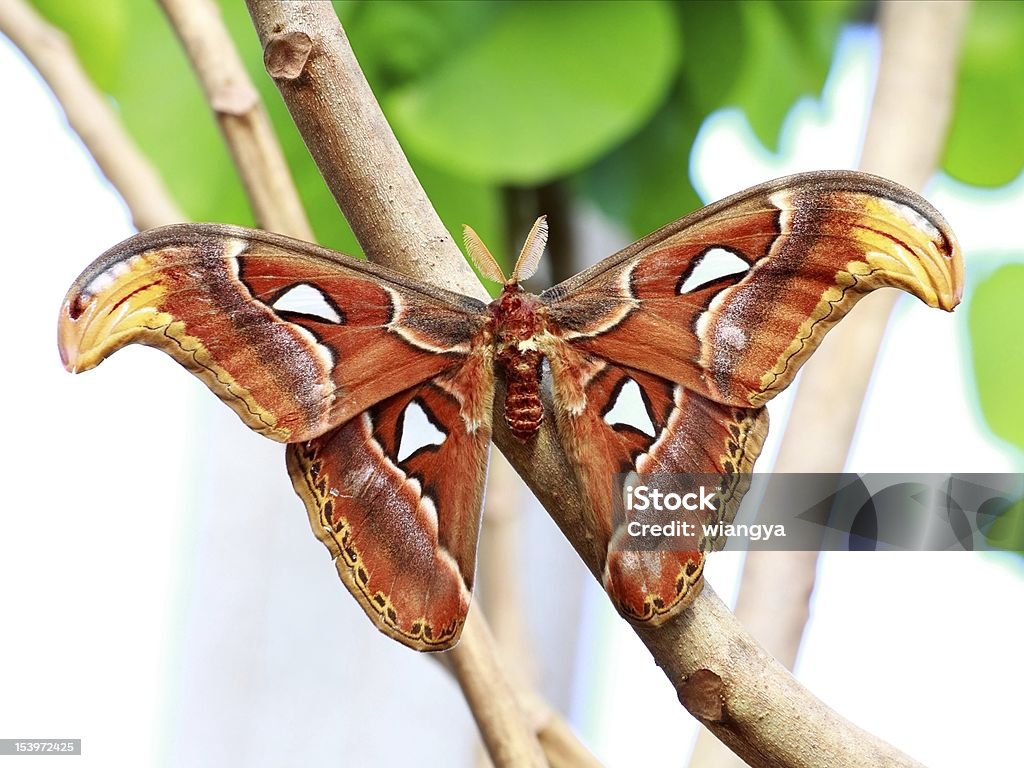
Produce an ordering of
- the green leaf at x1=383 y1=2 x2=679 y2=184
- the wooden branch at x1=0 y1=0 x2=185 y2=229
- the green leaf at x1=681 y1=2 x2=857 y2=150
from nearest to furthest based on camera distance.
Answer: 1. the wooden branch at x1=0 y1=0 x2=185 y2=229
2. the green leaf at x1=383 y1=2 x2=679 y2=184
3. the green leaf at x1=681 y1=2 x2=857 y2=150

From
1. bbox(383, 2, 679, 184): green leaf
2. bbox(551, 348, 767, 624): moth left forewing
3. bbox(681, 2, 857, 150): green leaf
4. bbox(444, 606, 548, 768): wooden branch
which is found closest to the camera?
bbox(551, 348, 767, 624): moth left forewing

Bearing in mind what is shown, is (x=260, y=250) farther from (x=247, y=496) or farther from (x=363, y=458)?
(x=247, y=496)

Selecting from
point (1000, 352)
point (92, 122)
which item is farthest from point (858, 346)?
point (92, 122)

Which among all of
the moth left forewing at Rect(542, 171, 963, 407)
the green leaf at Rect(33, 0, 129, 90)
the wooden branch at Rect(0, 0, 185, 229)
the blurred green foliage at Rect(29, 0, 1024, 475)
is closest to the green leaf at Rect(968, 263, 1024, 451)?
the blurred green foliage at Rect(29, 0, 1024, 475)

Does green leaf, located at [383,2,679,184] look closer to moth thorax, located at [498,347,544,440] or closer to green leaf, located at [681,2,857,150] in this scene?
green leaf, located at [681,2,857,150]

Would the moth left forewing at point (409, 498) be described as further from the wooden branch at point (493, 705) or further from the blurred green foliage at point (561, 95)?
the blurred green foliage at point (561, 95)

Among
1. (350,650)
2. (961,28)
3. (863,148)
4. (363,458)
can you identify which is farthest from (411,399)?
(350,650)

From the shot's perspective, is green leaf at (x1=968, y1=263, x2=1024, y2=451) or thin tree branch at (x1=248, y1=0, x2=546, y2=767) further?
green leaf at (x1=968, y1=263, x2=1024, y2=451)

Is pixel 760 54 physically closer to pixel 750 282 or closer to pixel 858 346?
pixel 858 346
